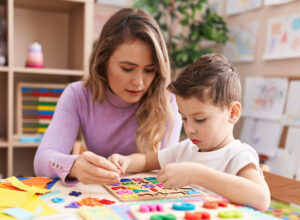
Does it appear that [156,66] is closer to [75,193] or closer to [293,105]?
[75,193]

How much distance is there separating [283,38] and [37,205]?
201cm

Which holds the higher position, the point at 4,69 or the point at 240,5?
the point at 240,5

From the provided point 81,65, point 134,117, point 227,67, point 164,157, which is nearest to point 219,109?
point 227,67

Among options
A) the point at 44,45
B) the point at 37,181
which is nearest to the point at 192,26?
the point at 44,45

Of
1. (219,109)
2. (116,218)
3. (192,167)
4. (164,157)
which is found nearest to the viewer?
(116,218)

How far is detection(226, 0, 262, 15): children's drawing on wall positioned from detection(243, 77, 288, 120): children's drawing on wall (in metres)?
0.53

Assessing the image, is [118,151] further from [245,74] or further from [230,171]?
[245,74]

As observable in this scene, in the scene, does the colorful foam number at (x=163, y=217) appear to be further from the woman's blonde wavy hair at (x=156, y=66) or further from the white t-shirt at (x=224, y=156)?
the woman's blonde wavy hair at (x=156, y=66)

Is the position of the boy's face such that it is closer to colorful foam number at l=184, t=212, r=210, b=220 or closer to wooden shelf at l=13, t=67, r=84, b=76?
colorful foam number at l=184, t=212, r=210, b=220

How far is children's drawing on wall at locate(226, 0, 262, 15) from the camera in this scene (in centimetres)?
246

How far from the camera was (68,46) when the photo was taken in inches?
98.2

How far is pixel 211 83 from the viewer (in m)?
0.88

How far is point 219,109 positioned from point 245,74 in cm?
181

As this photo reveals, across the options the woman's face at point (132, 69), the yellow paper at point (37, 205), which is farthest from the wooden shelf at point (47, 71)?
the yellow paper at point (37, 205)
